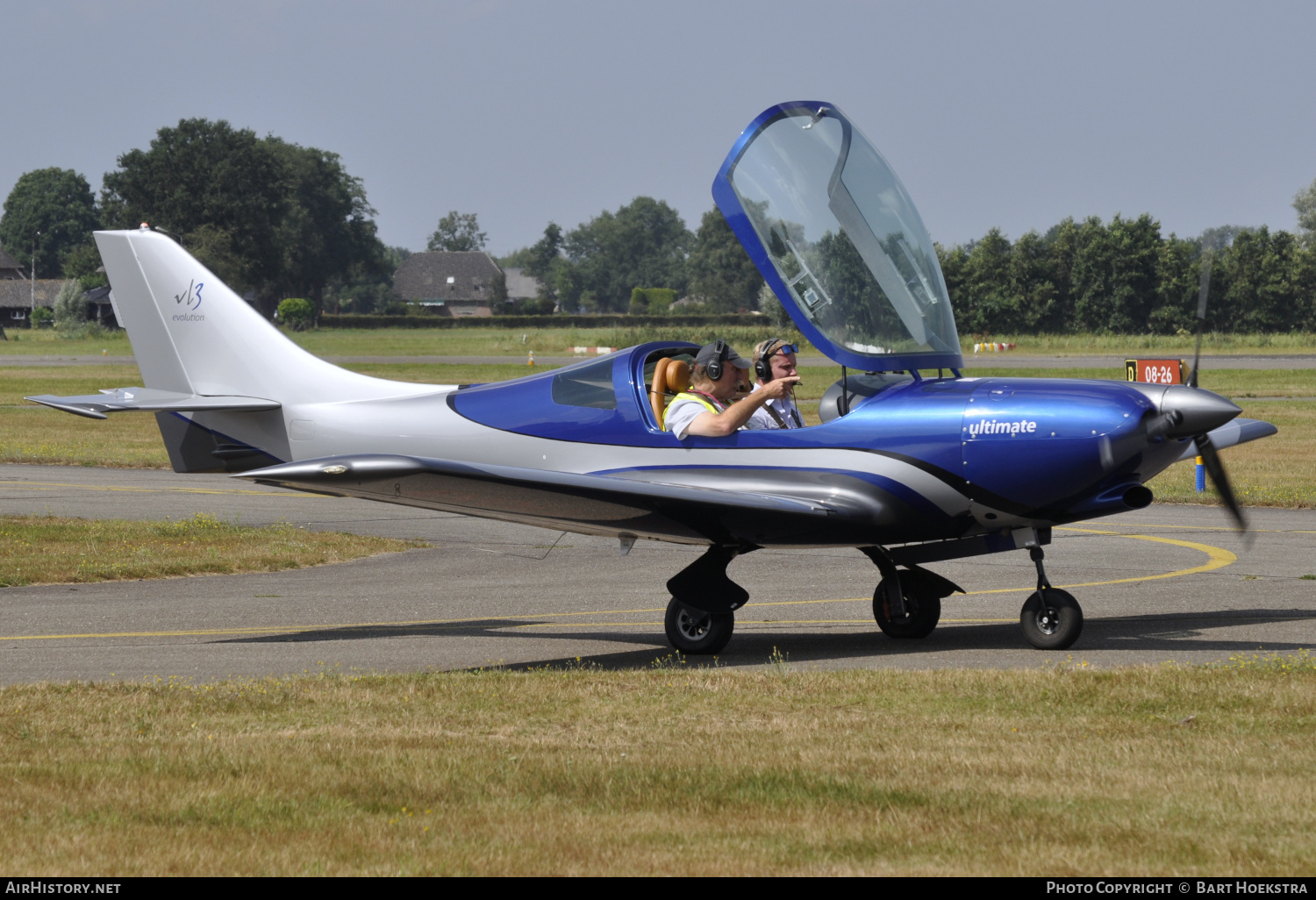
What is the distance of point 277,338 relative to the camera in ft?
39.1

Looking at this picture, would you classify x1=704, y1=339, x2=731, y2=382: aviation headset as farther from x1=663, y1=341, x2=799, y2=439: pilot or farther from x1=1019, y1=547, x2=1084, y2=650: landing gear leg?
x1=1019, y1=547, x2=1084, y2=650: landing gear leg

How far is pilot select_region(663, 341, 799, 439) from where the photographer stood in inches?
374

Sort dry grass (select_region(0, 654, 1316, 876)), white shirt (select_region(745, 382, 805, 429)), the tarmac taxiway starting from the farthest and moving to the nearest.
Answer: white shirt (select_region(745, 382, 805, 429)) < the tarmac taxiway < dry grass (select_region(0, 654, 1316, 876))

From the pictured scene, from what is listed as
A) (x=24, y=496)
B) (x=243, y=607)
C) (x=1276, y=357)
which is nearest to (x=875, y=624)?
(x=243, y=607)

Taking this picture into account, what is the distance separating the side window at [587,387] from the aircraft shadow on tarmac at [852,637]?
1.77m

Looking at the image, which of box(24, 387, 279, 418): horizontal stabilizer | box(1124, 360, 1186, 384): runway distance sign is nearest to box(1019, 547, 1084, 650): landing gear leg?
box(24, 387, 279, 418): horizontal stabilizer

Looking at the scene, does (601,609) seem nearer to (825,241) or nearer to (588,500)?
(588,500)

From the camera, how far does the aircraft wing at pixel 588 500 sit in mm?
8734

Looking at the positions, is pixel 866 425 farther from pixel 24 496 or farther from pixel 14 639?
pixel 24 496

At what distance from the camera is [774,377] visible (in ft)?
33.1

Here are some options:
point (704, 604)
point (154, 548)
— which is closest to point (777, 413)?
point (704, 604)

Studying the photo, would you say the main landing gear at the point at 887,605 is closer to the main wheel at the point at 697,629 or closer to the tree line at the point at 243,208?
the main wheel at the point at 697,629

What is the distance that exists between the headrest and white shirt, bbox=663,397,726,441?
0.53ft
